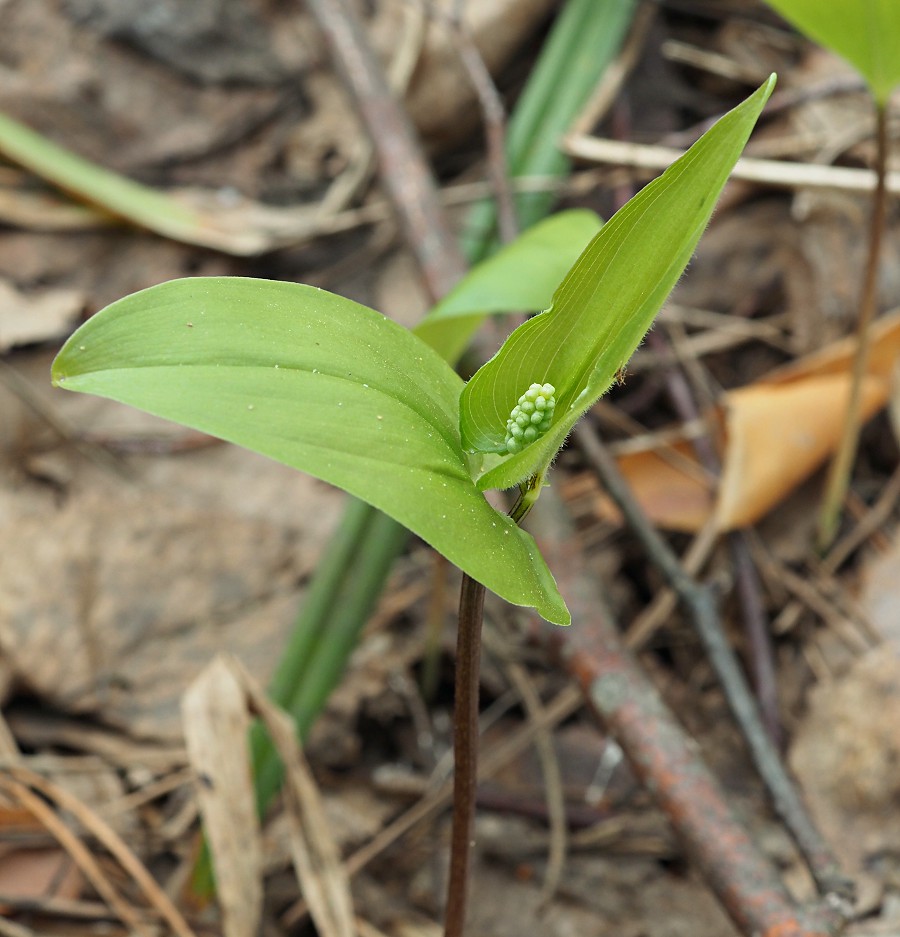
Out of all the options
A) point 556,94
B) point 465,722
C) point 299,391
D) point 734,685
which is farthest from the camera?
point 556,94

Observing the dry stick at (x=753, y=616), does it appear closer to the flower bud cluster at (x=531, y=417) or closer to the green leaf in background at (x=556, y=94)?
the green leaf in background at (x=556, y=94)

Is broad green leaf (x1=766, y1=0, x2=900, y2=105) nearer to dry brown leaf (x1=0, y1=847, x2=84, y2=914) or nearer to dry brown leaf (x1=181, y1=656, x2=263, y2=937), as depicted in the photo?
dry brown leaf (x1=181, y1=656, x2=263, y2=937)

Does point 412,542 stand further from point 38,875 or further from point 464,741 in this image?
point 464,741

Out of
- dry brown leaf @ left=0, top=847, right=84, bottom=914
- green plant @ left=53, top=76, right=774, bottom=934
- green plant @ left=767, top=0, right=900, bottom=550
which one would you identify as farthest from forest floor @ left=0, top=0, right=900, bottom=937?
green plant @ left=53, top=76, right=774, bottom=934

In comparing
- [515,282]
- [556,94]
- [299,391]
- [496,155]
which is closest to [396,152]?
[496,155]

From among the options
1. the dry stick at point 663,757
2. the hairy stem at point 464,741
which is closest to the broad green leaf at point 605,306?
the hairy stem at point 464,741

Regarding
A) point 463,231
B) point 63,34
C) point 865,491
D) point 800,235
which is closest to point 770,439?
point 865,491
